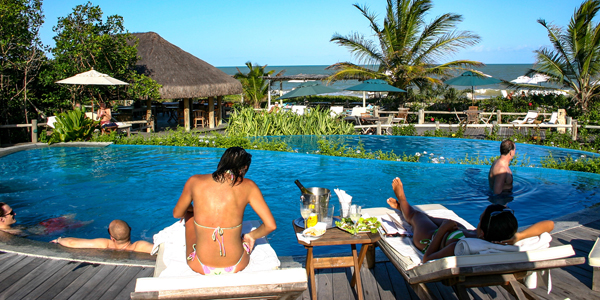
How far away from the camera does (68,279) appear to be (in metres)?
3.45

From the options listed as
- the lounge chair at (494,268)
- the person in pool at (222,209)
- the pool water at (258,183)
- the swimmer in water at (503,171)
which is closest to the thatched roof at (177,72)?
the pool water at (258,183)

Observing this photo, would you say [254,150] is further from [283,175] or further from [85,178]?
[85,178]

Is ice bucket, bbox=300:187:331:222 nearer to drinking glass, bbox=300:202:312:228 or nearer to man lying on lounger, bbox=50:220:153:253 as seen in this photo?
drinking glass, bbox=300:202:312:228

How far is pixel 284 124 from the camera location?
13633 mm

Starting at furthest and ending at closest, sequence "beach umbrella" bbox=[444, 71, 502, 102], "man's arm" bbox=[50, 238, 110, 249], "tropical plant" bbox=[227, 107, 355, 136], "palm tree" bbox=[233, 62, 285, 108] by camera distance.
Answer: "palm tree" bbox=[233, 62, 285, 108] → "beach umbrella" bbox=[444, 71, 502, 102] → "tropical plant" bbox=[227, 107, 355, 136] → "man's arm" bbox=[50, 238, 110, 249]

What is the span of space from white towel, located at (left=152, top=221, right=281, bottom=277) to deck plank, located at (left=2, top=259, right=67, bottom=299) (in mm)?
899

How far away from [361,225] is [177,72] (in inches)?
583

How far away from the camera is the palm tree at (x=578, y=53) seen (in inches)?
628

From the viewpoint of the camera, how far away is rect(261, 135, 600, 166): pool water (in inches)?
406

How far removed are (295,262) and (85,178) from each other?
19.7 feet

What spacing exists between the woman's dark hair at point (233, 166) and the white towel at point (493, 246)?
1476 mm

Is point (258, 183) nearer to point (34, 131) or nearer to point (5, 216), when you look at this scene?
point (5, 216)

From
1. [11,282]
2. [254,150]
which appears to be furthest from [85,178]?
[11,282]

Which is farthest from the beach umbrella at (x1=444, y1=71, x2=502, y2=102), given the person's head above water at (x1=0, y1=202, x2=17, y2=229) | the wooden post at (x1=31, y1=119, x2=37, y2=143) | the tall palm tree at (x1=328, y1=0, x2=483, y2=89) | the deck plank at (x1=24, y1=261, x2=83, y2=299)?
the deck plank at (x1=24, y1=261, x2=83, y2=299)
